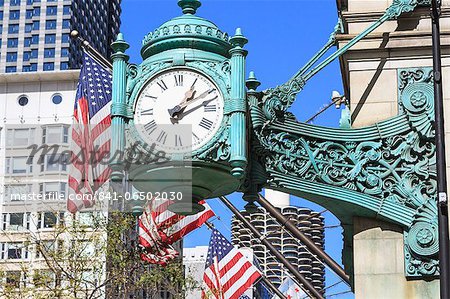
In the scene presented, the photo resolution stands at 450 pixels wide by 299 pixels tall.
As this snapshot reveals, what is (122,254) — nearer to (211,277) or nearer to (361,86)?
(211,277)

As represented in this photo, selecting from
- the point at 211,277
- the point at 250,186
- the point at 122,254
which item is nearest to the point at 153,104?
the point at 250,186

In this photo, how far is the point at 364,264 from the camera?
13.7 meters

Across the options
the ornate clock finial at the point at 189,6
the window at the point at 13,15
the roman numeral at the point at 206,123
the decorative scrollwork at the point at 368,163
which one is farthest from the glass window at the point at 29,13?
the roman numeral at the point at 206,123

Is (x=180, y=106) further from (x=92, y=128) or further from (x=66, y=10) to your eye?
(x=66, y=10)

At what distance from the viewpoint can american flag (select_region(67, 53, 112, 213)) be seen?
1986cm

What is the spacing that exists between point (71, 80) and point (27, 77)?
440cm

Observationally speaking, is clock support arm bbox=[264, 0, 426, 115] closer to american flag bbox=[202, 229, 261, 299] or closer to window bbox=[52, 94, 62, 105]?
american flag bbox=[202, 229, 261, 299]

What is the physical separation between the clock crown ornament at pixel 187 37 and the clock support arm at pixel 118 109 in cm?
39

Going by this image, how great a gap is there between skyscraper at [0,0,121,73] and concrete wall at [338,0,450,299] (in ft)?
489

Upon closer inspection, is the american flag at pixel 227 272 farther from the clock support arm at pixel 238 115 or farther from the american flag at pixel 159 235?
the clock support arm at pixel 238 115

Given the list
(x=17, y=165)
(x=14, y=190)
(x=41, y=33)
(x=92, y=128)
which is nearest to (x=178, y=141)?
(x=92, y=128)

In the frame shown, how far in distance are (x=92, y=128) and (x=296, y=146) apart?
7066mm

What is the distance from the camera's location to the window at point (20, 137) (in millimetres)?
90250

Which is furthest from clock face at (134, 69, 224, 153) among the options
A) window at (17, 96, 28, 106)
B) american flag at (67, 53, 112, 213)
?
window at (17, 96, 28, 106)
